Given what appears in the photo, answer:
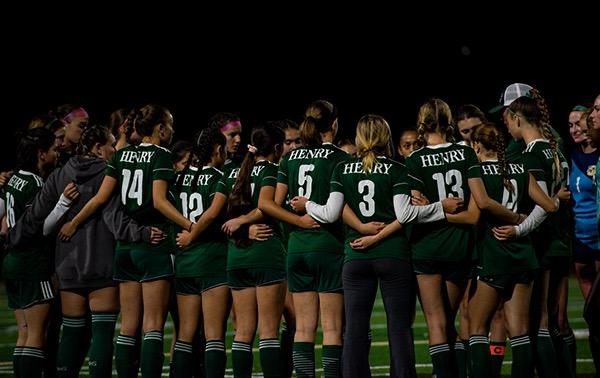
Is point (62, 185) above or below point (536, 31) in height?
below

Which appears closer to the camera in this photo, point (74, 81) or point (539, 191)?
point (539, 191)

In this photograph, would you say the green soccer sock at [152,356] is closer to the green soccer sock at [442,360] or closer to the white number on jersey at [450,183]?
the green soccer sock at [442,360]

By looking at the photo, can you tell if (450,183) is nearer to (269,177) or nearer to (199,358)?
A: (269,177)

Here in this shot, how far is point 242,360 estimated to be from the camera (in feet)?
23.7

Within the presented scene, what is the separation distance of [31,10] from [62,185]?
51.7ft

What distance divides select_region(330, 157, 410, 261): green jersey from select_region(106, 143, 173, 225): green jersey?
1406 mm

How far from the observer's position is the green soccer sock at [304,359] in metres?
7.16

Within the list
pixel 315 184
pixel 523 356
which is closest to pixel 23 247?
pixel 315 184

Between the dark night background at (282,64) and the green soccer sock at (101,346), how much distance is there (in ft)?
51.7

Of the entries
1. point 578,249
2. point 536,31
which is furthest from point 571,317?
point 536,31

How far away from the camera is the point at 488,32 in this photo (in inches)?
962

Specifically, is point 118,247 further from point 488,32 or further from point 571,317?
point 488,32

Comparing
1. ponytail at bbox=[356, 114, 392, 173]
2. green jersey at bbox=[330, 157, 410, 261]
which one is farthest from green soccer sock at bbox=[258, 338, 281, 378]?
ponytail at bbox=[356, 114, 392, 173]

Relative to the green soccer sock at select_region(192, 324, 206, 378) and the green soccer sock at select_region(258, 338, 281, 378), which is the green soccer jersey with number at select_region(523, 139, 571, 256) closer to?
the green soccer sock at select_region(258, 338, 281, 378)
